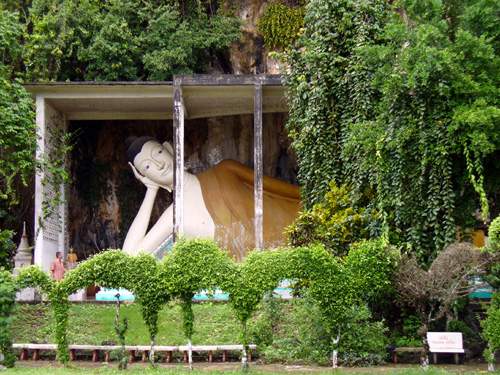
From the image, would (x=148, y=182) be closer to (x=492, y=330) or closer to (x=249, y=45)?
(x=249, y=45)

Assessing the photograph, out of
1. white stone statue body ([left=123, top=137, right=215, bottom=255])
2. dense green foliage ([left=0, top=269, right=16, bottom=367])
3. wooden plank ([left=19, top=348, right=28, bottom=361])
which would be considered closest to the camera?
dense green foliage ([left=0, top=269, right=16, bottom=367])

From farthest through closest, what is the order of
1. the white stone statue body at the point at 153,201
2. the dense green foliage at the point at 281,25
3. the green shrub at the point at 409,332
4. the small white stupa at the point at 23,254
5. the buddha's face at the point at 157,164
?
the buddha's face at the point at 157,164, the dense green foliage at the point at 281,25, the white stone statue body at the point at 153,201, the small white stupa at the point at 23,254, the green shrub at the point at 409,332

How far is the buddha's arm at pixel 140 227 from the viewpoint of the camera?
64.1 ft

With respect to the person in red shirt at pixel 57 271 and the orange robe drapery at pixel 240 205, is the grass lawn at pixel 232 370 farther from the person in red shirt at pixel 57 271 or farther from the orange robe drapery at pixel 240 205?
the orange robe drapery at pixel 240 205

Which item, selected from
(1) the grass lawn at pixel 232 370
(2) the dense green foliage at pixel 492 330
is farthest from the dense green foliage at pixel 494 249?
(1) the grass lawn at pixel 232 370

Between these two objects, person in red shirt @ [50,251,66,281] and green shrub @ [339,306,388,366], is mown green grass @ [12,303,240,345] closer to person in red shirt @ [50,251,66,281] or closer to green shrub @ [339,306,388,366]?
person in red shirt @ [50,251,66,281]

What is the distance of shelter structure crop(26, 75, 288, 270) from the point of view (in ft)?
58.0

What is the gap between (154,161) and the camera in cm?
2053

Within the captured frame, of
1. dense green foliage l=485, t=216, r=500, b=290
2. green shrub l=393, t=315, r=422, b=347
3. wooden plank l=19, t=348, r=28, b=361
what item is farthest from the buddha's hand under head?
dense green foliage l=485, t=216, r=500, b=290

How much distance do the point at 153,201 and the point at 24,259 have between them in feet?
11.9

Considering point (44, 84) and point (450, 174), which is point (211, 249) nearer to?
point (450, 174)

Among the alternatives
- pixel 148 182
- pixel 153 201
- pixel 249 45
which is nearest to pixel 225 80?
pixel 249 45

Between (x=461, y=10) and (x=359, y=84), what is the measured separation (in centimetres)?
242

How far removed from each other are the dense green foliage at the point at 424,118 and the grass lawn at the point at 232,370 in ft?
7.18
